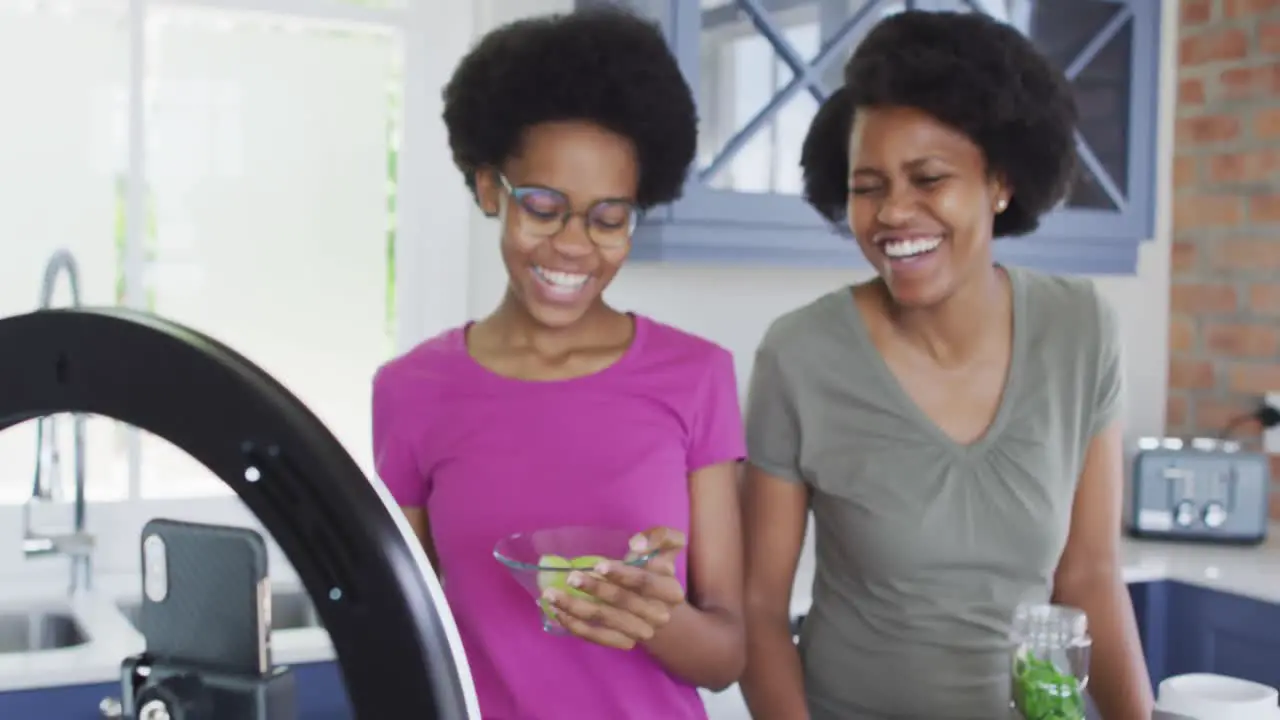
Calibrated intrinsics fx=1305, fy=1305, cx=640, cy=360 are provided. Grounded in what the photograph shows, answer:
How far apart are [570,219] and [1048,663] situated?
1.84ft

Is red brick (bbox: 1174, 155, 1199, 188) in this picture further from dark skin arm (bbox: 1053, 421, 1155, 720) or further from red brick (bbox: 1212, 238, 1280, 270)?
dark skin arm (bbox: 1053, 421, 1155, 720)

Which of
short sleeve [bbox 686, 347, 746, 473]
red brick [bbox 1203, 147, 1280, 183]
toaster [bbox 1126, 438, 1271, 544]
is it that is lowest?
toaster [bbox 1126, 438, 1271, 544]

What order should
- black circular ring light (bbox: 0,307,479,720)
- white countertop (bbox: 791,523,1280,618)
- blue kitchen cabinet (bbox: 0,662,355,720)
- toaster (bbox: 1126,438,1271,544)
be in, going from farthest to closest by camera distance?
toaster (bbox: 1126,438,1271,544), white countertop (bbox: 791,523,1280,618), blue kitchen cabinet (bbox: 0,662,355,720), black circular ring light (bbox: 0,307,479,720)

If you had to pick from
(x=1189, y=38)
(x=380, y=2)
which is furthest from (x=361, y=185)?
(x=1189, y=38)

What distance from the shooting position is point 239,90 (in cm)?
228

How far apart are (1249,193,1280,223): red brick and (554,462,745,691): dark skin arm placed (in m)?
1.98

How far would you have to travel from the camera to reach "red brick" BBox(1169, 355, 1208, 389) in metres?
2.95

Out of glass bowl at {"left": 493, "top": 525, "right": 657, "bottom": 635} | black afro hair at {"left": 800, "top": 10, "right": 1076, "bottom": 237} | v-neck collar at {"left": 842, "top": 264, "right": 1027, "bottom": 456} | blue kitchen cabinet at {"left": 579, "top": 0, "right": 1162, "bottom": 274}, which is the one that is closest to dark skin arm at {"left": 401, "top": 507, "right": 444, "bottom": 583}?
glass bowl at {"left": 493, "top": 525, "right": 657, "bottom": 635}

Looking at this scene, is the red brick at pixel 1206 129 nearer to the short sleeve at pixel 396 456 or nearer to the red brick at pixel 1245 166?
the red brick at pixel 1245 166

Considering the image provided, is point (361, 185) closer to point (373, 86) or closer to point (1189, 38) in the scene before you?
point (373, 86)

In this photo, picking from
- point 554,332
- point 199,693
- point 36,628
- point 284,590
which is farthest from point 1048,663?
point 36,628

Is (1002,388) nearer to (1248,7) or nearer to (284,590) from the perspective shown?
(284,590)

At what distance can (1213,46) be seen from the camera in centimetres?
291

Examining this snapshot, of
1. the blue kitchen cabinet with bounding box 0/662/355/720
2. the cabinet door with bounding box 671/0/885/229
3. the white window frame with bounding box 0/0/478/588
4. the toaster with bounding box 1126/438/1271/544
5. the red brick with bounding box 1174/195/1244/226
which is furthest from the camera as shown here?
the red brick with bounding box 1174/195/1244/226
